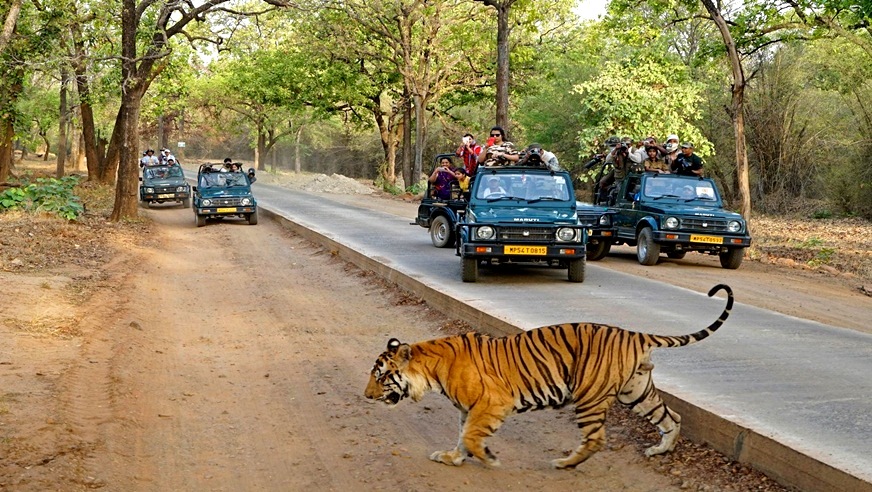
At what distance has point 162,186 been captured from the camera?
114ft

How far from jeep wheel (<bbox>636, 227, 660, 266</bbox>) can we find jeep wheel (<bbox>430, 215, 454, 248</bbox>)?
147 inches

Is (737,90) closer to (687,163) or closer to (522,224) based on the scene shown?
(687,163)

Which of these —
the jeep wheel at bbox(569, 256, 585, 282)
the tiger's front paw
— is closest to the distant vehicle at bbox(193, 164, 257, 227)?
the jeep wheel at bbox(569, 256, 585, 282)

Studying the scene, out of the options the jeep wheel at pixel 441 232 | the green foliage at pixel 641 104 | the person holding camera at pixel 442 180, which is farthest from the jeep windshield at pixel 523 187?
the green foliage at pixel 641 104

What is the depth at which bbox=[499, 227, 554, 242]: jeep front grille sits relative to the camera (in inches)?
527

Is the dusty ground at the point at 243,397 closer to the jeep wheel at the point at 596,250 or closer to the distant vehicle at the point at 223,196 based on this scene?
the jeep wheel at the point at 596,250

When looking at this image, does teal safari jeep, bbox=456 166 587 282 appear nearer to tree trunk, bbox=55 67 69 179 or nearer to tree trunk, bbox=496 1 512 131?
tree trunk, bbox=496 1 512 131

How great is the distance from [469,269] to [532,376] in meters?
7.67

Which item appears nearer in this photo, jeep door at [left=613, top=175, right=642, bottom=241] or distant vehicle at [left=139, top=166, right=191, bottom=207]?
jeep door at [left=613, top=175, right=642, bottom=241]

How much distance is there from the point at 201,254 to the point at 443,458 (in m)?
15.5

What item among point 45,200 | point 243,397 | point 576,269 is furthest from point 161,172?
point 243,397

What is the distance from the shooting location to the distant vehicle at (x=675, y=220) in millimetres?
16594

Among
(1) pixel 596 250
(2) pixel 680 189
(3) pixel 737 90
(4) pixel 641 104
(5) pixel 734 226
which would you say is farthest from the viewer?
(4) pixel 641 104

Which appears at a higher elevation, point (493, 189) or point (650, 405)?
point (493, 189)
